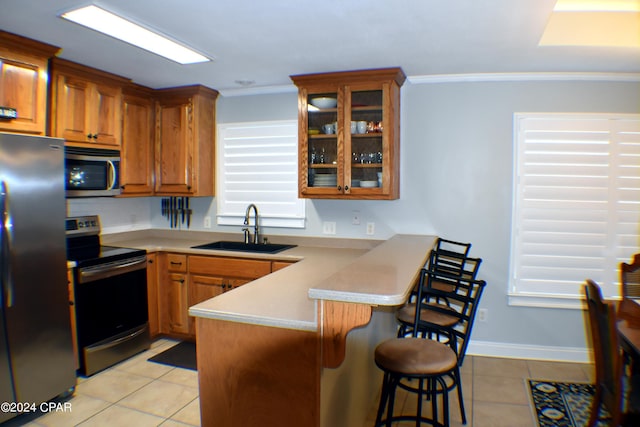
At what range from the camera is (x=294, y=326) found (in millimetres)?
1676

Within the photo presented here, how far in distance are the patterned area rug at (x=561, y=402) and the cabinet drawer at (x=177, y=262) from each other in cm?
293

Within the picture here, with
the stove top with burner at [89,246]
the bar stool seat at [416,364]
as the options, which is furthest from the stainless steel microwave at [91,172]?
the bar stool seat at [416,364]

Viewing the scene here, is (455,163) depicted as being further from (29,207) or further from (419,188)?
(29,207)

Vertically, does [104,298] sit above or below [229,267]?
below

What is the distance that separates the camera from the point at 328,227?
383 cm

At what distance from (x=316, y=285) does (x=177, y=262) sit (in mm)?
2322

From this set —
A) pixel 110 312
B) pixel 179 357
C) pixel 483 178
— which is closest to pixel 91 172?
pixel 110 312

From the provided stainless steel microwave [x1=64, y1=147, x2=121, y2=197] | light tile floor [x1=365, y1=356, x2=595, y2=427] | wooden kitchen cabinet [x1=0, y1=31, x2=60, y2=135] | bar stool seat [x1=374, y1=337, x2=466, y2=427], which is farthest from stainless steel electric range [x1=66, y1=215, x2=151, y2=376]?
bar stool seat [x1=374, y1=337, x2=466, y2=427]

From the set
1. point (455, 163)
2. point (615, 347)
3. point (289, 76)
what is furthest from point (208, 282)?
point (615, 347)

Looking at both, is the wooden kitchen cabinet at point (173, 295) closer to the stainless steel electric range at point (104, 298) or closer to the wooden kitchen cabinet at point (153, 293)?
the wooden kitchen cabinet at point (153, 293)

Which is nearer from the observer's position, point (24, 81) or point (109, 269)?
point (24, 81)

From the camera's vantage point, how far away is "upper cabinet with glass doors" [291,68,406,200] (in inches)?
129

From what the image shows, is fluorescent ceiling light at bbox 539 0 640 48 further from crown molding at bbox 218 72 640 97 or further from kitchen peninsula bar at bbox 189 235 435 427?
kitchen peninsula bar at bbox 189 235 435 427

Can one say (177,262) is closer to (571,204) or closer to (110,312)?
(110,312)
